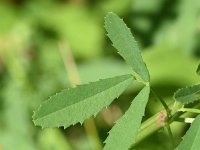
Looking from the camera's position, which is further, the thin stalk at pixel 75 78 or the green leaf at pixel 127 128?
the thin stalk at pixel 75 78

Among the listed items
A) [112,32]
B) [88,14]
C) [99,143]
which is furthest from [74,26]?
[112,32]

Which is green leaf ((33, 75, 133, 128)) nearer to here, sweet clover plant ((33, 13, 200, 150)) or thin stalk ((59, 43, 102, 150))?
sweet clover plant ((33, 13, 200, 150))

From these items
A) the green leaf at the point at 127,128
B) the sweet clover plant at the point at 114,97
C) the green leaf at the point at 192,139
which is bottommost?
the green leaf at the point at 192,139

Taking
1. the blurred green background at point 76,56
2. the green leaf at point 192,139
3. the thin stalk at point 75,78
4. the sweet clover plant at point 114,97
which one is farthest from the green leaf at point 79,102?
the thin stalk at point 75,78

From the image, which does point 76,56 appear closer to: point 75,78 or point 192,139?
point 75,78

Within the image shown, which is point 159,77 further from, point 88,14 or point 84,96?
point 84,96

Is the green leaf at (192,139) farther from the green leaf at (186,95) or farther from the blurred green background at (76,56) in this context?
the blurred green background at (76,56)

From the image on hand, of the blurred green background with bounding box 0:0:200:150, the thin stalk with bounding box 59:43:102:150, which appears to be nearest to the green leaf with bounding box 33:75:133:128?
the blurred green background with bounding box 0:0:200:150
